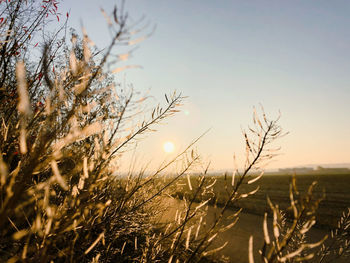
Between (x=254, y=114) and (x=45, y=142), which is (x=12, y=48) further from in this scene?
(x=254, y=114)

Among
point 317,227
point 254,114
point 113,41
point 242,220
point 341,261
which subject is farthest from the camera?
point 242,220

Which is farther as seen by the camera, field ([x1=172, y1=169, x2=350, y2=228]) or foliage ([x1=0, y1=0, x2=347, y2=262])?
field ([x1=172, y1=169, x2=350, y2=228])

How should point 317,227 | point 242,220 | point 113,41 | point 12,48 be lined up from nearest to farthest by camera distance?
point 113,41
point 12,48
point 317,227
point 242,220

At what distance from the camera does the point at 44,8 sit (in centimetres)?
255

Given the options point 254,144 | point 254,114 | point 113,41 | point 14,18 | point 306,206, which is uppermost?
point 14,18

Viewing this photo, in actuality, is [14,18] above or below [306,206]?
above

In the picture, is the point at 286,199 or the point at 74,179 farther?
the point at 286,199

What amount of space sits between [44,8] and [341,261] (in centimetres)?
918

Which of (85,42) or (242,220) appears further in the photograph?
(242,220)

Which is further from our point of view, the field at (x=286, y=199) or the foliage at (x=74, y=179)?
the field at (x=286, y=199)

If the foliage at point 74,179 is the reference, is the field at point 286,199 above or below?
below

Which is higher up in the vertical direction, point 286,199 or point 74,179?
point 74,179

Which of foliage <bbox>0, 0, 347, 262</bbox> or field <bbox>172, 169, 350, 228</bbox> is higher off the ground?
foliage <bbox>0, 0, 347, 262</bbox>

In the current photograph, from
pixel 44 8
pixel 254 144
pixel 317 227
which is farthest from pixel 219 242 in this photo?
pixel 44 8
